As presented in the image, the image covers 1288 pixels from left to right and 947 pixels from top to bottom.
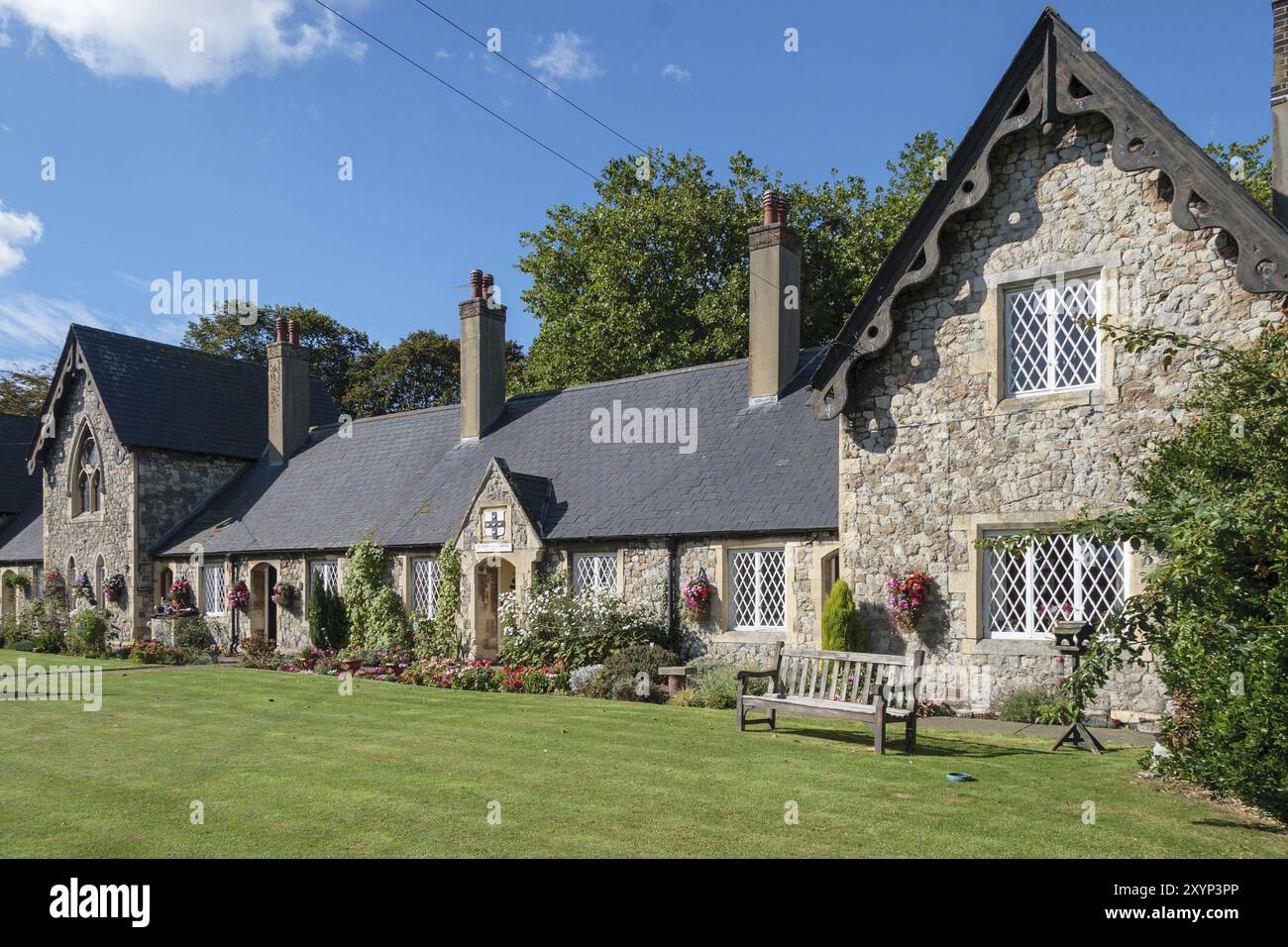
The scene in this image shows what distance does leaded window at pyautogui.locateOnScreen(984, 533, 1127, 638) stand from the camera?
41.2ft

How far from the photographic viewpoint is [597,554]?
1838cm

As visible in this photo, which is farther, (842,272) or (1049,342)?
(842,272)

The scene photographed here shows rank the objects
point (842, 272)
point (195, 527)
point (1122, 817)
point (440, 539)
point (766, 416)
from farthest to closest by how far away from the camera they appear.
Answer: point (842, 272) < point (195, 527) < point (440, 539) < point (766, 416) < point (1122, 817)

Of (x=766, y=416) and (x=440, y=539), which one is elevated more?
(x=766, y=416)

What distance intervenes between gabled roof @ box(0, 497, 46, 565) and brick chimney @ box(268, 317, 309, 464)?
8.92 metres

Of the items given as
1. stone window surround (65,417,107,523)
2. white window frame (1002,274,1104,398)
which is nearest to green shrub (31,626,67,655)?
stone window surround (65,417,107,523)

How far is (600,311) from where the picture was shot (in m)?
34.7

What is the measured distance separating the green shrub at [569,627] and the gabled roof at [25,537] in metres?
20.9

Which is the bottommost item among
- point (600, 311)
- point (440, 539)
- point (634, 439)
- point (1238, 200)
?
point (440, 539)

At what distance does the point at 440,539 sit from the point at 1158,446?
48.8 ft

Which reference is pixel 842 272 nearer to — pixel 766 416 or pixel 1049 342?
pixel 766 416

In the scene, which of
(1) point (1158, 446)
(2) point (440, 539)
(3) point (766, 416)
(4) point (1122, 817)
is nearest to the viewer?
(4) point (1122, 817)

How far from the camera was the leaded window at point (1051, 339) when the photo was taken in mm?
12953

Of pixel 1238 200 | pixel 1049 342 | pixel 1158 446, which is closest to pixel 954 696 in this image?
pixel 1049 342
